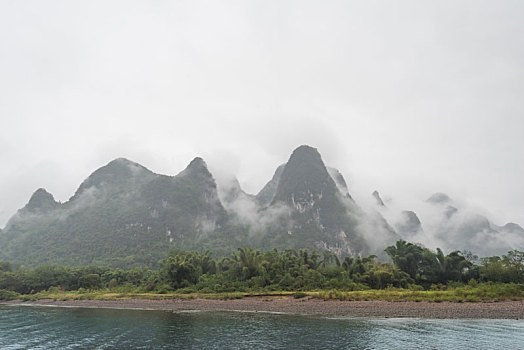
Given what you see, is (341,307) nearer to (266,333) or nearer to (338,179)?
(266,333)

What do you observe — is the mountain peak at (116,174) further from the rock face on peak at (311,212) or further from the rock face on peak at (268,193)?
the rock face on peak at (311,212)

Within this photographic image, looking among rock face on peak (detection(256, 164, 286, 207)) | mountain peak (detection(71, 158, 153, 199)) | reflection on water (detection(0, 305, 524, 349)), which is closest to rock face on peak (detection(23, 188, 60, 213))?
mountain peak (detection(71, 158, 153, 199))

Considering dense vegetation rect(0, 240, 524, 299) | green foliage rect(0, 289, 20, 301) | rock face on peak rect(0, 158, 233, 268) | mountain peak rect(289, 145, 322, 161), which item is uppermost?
mountain peak rect(289, 145, 322, 161)

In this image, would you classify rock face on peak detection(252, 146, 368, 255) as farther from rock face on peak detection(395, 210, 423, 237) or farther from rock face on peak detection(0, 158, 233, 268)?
rock face on peak detection(395, 210, 423, 237)

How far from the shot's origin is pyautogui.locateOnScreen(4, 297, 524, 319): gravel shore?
23078 millimetres

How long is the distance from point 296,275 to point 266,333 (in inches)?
946

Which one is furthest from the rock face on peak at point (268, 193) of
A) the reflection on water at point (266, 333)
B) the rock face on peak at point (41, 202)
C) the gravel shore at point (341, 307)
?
the reflection on water at point (266, 333)

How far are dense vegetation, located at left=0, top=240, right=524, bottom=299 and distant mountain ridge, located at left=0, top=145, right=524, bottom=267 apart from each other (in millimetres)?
31652

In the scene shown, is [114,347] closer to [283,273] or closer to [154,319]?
[154,319]

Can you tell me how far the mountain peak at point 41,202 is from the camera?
407 ft

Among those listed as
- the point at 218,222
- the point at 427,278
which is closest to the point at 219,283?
the point at 427,278

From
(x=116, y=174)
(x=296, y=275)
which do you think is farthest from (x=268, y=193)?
(x=296, y=275)

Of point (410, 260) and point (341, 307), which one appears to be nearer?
point (341, 307)

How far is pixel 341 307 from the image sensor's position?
1081 inches
